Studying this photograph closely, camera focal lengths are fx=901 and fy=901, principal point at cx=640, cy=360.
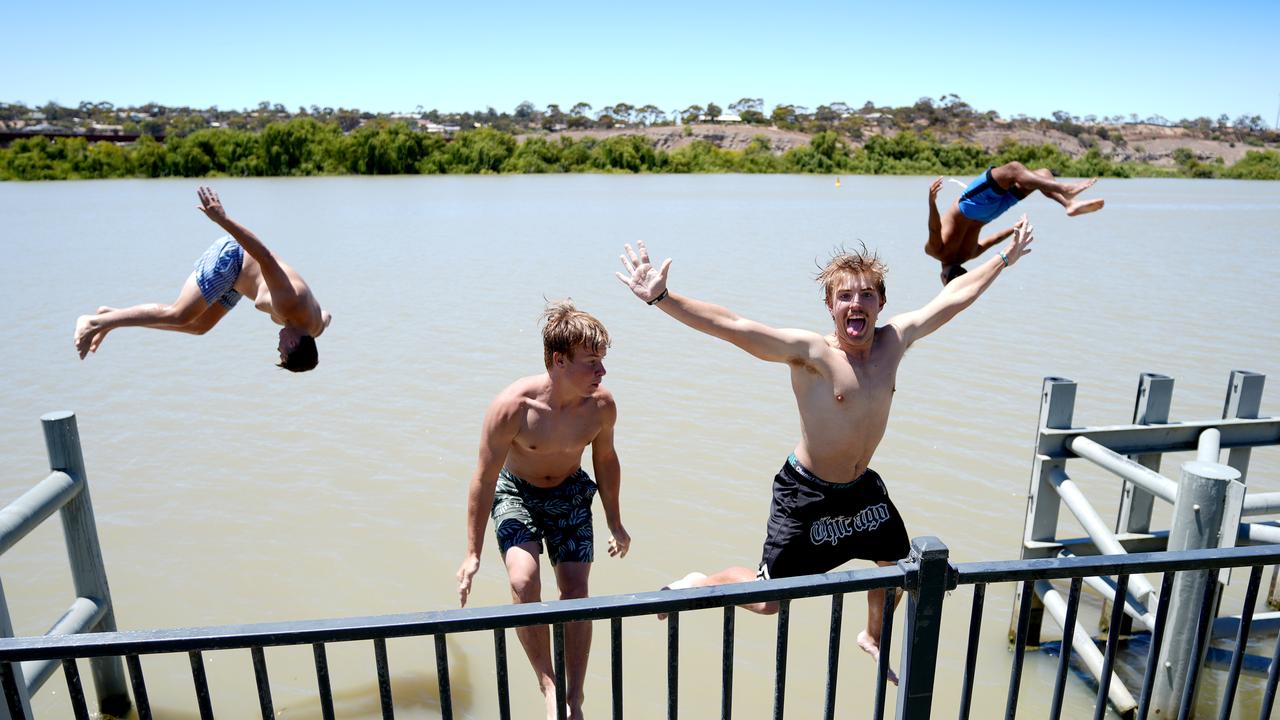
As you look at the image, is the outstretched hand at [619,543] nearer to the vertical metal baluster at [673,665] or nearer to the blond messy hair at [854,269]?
the blond messy hair at [854,269]

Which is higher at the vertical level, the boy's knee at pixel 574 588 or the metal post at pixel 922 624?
the metal post at pixel 922 624

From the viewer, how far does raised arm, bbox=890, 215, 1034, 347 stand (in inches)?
175

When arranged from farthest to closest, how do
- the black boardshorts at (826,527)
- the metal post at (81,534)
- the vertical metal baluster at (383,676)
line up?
the black boardshorts at (826,527) → the metal post at (81,534) → the vertical metal baluster at (383,676)

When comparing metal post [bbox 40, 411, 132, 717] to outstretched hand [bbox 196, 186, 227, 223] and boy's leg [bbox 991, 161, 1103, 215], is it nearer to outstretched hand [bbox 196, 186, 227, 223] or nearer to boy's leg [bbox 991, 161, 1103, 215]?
outstretched hand [bbox 196, 186, 227, 223]

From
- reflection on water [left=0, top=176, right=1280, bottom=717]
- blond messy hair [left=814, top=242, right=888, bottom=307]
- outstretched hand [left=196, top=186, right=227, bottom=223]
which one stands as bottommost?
reflection on water [left=0, top=176, right=1280, bottom=717]

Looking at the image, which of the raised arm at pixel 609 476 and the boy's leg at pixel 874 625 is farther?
the raised arm at pixel 609 476

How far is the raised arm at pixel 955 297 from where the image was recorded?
445 cm

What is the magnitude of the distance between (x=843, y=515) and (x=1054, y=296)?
14.7 meters

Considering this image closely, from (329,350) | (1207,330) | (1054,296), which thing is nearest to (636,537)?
(329,350)

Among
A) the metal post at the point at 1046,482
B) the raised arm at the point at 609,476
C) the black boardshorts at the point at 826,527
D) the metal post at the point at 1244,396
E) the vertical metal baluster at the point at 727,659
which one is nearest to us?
the vertical metal baluster at the point at 727,659

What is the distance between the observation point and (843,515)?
14.2ft

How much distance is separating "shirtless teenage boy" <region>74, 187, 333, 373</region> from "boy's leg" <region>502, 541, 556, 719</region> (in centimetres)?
186

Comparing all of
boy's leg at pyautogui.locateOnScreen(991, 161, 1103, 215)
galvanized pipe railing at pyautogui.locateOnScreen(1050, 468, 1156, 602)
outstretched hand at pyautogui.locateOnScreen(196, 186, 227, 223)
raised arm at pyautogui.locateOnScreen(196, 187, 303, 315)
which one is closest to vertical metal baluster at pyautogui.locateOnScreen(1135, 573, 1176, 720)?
galvanized pipe railing at pyautogui.locateOnScreen(1050, 468, 1156, 602)

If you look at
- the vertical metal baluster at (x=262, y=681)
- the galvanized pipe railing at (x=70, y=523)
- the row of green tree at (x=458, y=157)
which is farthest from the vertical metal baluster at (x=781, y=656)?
the row of green tree at (x=458, y=157)
